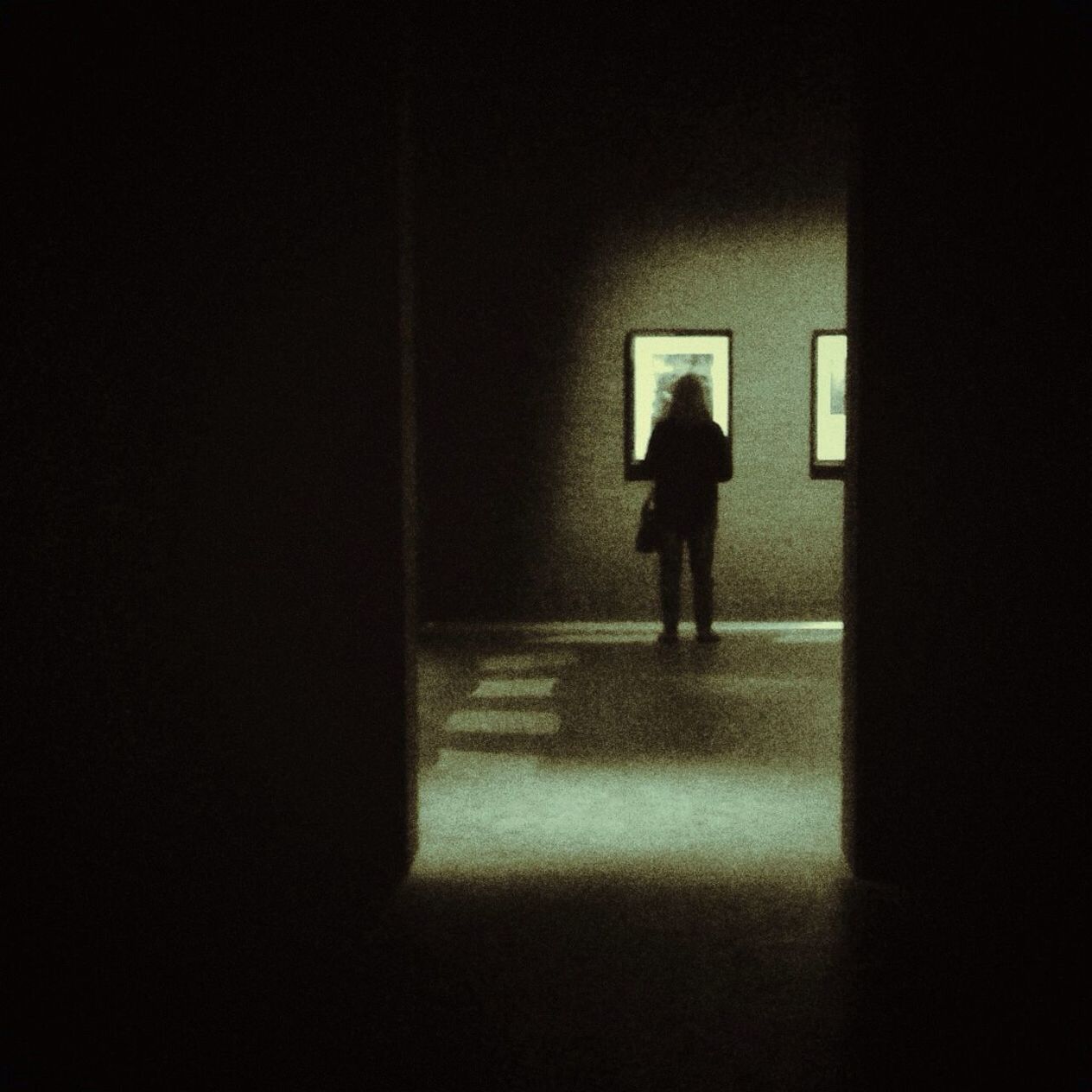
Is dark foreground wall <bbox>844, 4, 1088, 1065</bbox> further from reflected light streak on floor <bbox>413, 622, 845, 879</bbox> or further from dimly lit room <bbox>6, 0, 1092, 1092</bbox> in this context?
reflected light streak on floor <bbox>413, 622, 845, 879</bbox>

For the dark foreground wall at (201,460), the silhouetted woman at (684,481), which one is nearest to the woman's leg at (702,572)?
the silhouetted woman at (684,481)

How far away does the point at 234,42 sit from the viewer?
2.94 metres

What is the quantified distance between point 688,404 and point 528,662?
1.95 metres

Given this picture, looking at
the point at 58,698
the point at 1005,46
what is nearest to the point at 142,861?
the point at 58,698

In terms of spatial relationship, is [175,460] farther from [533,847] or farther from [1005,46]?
[1005,46]

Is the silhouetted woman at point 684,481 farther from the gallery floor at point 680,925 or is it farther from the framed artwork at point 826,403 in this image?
the gallery floor at point 680,925

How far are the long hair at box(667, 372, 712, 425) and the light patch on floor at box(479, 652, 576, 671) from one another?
1687mm

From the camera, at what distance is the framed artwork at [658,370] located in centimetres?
761

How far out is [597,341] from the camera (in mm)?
7633

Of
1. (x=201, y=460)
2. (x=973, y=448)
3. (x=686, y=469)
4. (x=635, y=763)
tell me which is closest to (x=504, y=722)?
(x=635, y=763)

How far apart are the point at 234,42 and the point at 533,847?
2506mm

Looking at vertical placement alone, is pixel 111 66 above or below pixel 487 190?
below

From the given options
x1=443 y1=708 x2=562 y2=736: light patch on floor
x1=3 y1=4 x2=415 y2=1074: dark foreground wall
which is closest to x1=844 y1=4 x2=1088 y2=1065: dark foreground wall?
x1=3 y1=4 x2=415 y2=1074: dark foreground wall

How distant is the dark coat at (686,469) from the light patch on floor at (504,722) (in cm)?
222
